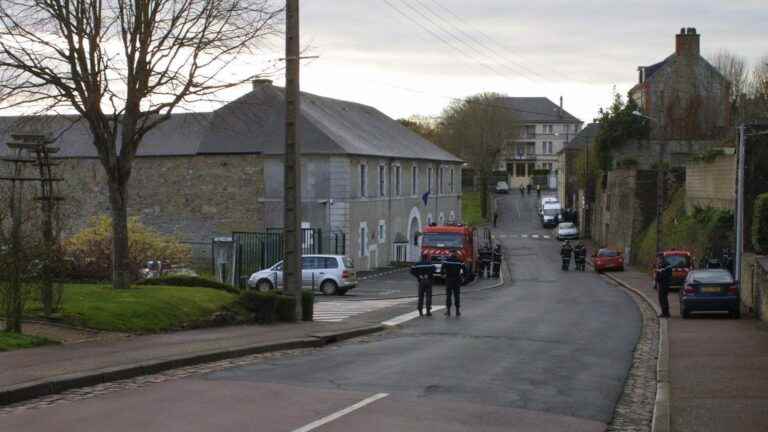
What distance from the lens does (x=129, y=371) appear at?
13797 mm

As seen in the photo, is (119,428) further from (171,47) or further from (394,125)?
(394,125)

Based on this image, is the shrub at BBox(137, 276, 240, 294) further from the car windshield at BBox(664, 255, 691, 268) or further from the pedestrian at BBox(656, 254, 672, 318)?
the car windshield at BBox(664, 255, 691, 268)

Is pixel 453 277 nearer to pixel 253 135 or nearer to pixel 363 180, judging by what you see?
pixel 363 180

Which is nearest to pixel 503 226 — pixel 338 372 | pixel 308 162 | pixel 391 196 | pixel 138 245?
pixel 391 196

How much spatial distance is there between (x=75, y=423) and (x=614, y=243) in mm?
67034

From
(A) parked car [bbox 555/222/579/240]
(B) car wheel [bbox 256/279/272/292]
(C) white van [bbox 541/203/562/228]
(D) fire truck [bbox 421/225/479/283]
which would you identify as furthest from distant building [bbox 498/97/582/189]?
(B) car wheel [bbox 256/279/272/292]

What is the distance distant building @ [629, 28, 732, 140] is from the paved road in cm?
6219

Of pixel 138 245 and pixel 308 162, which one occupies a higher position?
pixel 308 162

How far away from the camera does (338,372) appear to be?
14633 mm

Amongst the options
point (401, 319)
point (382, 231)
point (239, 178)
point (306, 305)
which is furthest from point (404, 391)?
point (382, 231)

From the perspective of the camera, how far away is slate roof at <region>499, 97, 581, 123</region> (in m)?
153

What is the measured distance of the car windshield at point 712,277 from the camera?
30234mm

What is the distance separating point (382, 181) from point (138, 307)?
41955 mm

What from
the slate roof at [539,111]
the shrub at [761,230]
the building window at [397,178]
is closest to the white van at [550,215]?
the building window at [397,178]
